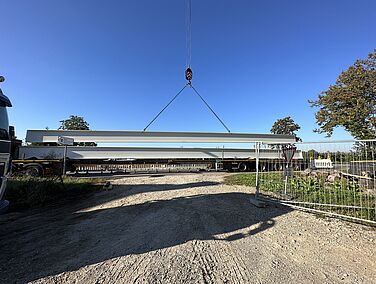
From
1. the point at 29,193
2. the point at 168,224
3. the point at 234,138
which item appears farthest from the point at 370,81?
the point at 29,193

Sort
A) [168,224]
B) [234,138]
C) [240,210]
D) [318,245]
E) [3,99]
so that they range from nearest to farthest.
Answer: [318,245] → [3,99] → [168,224] → [240,210] → [234,138]

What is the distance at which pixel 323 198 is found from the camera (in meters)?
7.16

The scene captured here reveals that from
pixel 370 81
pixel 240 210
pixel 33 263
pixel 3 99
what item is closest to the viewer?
pixel 33 263

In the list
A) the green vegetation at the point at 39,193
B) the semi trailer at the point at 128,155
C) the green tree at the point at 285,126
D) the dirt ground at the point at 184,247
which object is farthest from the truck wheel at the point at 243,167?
the green tree at the point at 285,126

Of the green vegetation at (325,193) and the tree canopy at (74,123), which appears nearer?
the green vegetation at (325,193)

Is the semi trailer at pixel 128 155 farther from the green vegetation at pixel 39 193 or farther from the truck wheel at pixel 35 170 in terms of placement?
the green vegetation at pixel 39 193

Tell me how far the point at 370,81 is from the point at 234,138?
10.9 m

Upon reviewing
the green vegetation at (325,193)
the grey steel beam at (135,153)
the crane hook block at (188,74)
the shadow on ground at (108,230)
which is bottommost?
the shadow on ground at (108,230)

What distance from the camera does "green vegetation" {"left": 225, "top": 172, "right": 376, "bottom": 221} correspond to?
600 cm

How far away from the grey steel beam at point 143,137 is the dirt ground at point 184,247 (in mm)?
12533

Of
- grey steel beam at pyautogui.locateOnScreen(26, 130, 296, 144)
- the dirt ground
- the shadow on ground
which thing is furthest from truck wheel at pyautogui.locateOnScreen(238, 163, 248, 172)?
the dirt ground

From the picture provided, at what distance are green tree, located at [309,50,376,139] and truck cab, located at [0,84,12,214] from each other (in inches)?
713

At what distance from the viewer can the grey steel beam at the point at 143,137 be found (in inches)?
681

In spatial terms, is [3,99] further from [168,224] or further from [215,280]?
[215,280]
